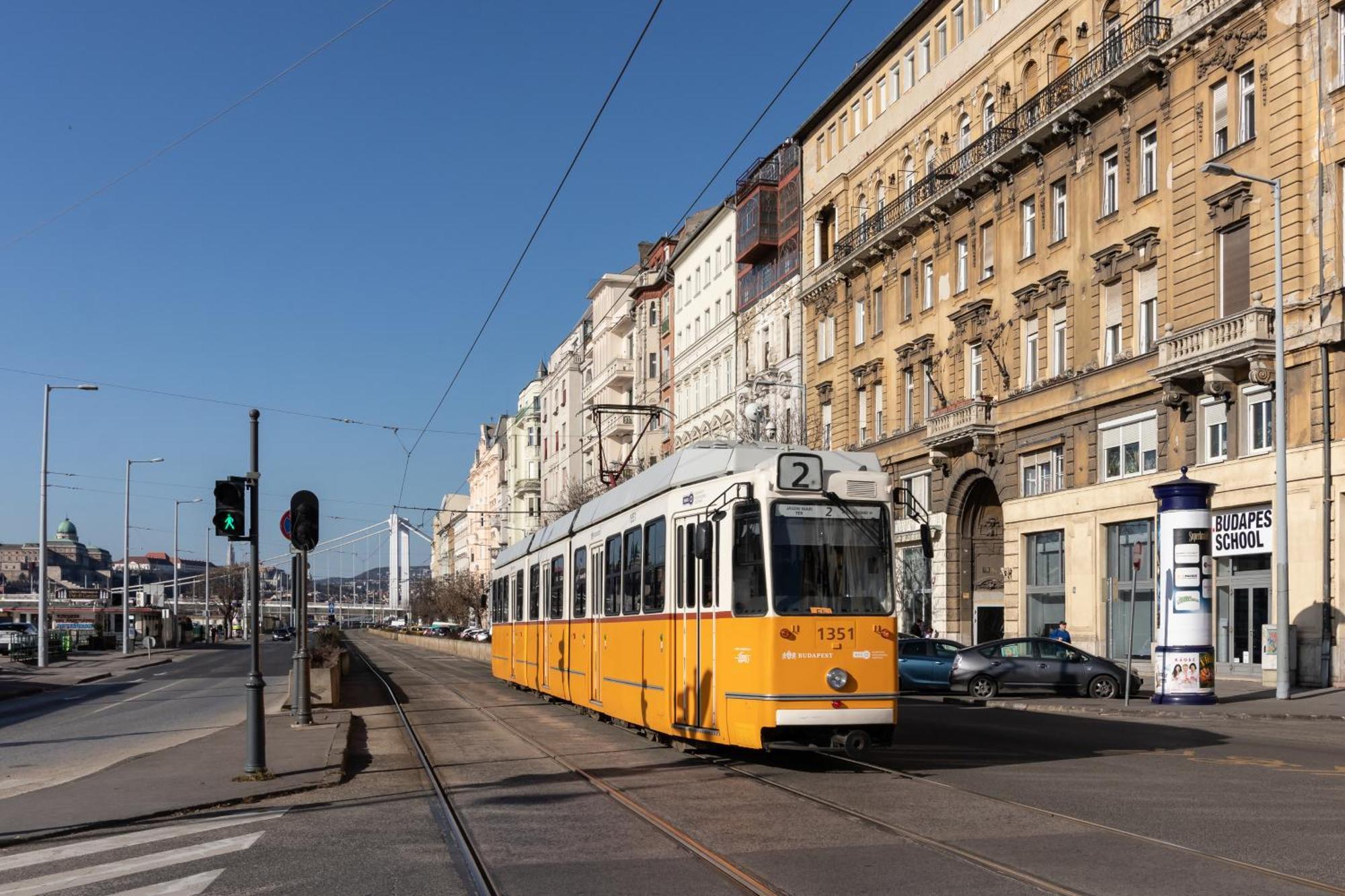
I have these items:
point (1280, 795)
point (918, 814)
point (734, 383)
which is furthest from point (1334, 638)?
point (734, 383)

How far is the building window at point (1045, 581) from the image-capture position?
131 feet

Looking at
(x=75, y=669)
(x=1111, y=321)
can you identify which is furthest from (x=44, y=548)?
(x=1111, y=321)

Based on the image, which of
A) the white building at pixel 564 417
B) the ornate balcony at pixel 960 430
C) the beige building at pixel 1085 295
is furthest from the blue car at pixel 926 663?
the white building at pixel 564 417

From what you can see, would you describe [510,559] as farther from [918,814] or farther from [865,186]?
[865,186]

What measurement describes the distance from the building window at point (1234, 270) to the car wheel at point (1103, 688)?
845 centimetres

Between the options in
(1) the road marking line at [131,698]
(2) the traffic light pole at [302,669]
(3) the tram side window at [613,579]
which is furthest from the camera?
(1) the road marking line at [131,698]

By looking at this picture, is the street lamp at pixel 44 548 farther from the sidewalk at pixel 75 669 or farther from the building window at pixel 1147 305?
the building window at pixel 1147 305

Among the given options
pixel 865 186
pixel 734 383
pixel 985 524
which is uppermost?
pixel 865 186

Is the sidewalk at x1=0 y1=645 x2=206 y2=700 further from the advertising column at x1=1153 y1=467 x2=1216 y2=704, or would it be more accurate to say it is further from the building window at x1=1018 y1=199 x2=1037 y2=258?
the building window at x1=1018 y1=199 x2=1037 y2=258

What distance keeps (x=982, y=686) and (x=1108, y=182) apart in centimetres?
1457

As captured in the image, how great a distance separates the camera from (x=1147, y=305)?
35.7m

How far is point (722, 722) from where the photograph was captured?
14.9 meters

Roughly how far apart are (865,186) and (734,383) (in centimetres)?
1527

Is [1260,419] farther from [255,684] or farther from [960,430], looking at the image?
[255,684]
